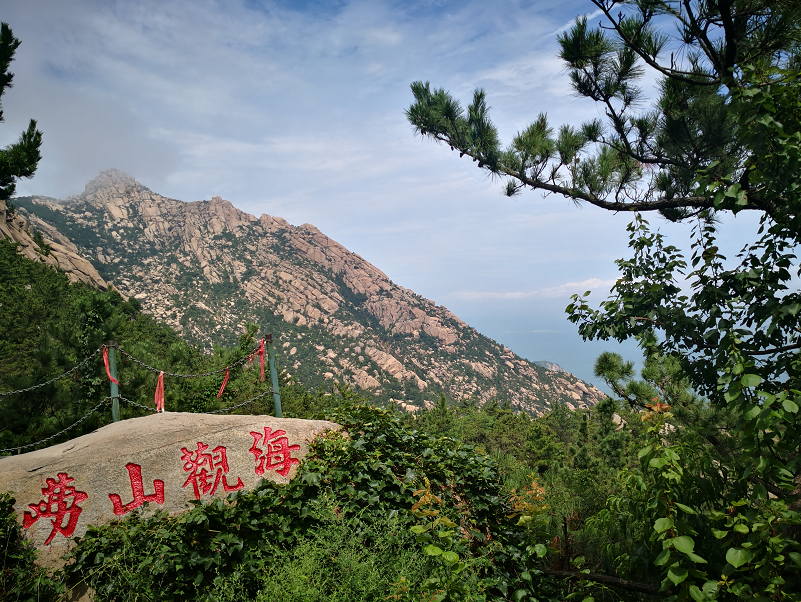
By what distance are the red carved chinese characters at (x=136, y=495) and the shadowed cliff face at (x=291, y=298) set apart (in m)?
38.1

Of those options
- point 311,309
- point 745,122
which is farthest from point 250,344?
point 311,309

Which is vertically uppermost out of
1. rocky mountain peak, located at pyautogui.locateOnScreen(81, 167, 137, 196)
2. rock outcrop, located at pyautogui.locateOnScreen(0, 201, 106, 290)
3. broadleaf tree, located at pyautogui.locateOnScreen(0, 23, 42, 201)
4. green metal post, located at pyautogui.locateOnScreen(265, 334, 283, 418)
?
rocky mountain peak, located at pyautogui.locateOnScreen(81, 167, 137, 196)

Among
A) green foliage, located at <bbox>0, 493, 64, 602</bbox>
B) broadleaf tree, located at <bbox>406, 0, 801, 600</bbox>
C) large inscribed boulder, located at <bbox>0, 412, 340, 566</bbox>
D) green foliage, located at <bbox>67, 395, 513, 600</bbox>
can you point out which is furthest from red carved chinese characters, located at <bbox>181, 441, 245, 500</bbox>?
broadleaf tree, located at <bbox>406, 0, 801, 600</bbox>

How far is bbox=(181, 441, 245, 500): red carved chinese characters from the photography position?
148 inches

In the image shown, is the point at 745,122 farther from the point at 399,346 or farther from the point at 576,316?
the point at 399,346

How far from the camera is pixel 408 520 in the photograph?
2.84 metres

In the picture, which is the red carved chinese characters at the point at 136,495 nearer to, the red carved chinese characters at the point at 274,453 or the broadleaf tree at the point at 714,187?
the red carved chinese characters at the point at 274,453

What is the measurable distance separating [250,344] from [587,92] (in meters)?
7.68

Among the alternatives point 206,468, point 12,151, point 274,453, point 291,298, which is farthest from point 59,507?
point 291,298

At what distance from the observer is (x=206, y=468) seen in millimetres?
3816

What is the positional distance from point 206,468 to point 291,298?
6014 centimetres

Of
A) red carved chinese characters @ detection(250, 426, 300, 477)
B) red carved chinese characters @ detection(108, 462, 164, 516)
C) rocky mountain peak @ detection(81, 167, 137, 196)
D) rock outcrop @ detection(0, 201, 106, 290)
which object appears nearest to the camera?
red carved chinese characters @ detection(108, 462, 164, 516)

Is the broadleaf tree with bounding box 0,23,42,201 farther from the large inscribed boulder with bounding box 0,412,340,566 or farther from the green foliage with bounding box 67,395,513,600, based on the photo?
the green foliage with bounding box 67,395,513,600

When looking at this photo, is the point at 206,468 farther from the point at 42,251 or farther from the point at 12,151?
the point at 42,251
